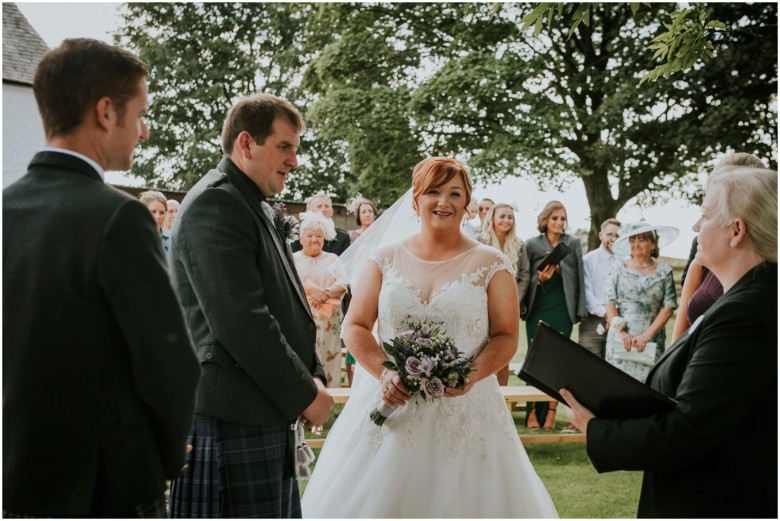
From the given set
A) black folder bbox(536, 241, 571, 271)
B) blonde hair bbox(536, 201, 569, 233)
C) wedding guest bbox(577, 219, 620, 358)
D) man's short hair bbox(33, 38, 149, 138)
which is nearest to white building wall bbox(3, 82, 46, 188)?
blonde hair bbox(536, 201, 569, 233)

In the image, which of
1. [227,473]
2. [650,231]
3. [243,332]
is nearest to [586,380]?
[243,332]

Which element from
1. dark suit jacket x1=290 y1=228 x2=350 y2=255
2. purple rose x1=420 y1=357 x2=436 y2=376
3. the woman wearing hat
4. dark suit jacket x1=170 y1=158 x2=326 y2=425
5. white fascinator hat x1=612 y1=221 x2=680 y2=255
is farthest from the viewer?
dark suit jacket x1=290 y1=228 x2=350 y2=255

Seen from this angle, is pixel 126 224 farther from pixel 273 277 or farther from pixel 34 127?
pixel 34 127

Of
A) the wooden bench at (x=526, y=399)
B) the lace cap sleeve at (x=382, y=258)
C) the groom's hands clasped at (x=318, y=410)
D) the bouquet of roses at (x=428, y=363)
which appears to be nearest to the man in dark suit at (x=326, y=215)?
the wooden bench at (x=526, y=399)

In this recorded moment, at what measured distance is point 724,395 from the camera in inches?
85.4

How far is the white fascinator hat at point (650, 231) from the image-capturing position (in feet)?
23.3

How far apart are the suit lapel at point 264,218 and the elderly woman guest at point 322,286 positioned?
16.1 feet

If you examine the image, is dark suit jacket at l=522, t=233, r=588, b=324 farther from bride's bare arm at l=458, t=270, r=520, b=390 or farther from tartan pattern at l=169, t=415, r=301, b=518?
tartan pattern at l=169, t=415, r=301, b=518

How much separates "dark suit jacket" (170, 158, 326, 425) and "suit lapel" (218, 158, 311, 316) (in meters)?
0.02

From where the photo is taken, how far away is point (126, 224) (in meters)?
1.98

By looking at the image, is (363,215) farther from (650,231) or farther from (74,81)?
(74,81)

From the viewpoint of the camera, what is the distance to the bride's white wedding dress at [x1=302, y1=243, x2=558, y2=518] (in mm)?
3807

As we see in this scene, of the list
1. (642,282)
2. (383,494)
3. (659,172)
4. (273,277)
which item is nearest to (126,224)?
(273,277)

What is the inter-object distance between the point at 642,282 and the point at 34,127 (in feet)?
61.7
